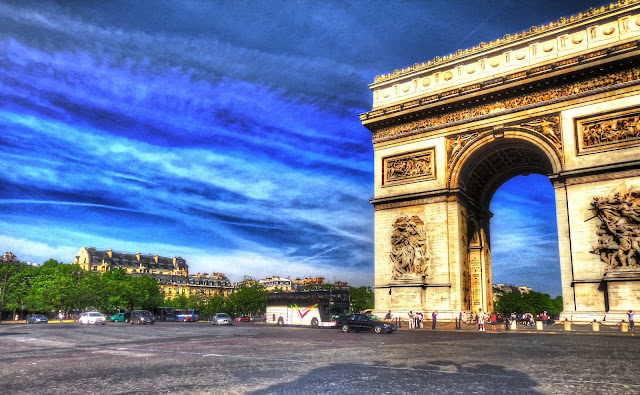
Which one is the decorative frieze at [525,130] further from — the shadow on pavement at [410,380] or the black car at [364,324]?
the shadow on pavement at [410,380]

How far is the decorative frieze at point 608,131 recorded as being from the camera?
24281 mm

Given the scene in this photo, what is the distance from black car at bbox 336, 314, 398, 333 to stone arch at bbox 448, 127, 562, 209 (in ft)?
29.7

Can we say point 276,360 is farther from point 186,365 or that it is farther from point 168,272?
point 168,272

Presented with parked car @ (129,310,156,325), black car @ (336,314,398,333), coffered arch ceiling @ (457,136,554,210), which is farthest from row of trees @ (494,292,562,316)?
black car @ (336,314,398,333)

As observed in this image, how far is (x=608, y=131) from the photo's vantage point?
25.0 m

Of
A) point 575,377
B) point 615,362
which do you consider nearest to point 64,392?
point 575,377

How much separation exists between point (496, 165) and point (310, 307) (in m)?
18.9

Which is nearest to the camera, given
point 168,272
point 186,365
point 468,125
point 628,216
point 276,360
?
point 186,365

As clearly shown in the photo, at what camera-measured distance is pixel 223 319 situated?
159 feet

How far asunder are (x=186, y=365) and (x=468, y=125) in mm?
23696

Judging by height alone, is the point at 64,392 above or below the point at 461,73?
below

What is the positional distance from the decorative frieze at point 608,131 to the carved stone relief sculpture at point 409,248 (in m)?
9.59

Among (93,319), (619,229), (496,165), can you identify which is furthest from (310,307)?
(619,229)

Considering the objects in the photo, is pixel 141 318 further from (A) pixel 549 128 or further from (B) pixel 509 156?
(A) pixel 549 128
